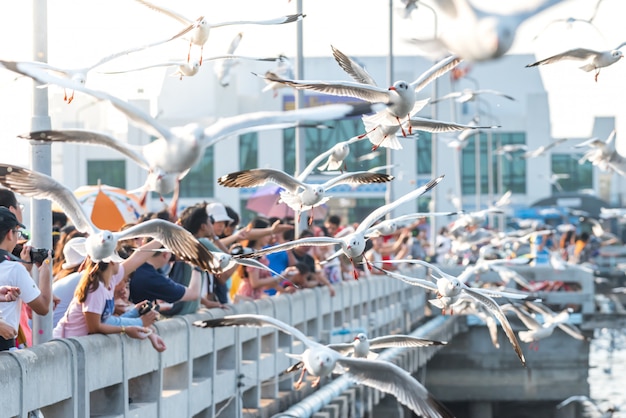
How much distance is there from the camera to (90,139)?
9.30 metres

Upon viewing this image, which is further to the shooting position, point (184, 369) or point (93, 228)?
point (184, 369)

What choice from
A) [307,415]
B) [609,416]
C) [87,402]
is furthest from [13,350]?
[609,416]

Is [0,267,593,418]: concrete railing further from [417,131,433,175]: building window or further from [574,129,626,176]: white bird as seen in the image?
[417,131,433,175]: building window

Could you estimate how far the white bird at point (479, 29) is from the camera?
6.16 metres

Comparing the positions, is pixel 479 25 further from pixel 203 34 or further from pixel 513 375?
pixel 513 375

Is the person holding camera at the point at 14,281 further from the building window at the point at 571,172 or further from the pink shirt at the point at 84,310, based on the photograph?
the building window at the point at 571,172

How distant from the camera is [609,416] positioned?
22250 mm

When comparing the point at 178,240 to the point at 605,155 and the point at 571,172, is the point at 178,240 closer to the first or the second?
the point at 605,155

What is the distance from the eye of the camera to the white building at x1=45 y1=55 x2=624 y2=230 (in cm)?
6409

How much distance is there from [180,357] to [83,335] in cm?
183

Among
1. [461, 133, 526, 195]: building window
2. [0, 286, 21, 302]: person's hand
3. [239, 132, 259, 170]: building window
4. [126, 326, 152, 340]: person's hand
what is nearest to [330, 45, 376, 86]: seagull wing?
[126, 326, 152, 340]: person's hand

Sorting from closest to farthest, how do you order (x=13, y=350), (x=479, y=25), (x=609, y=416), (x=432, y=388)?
(x=479, y=25)
(x=13, y=350)
(x=609, y=416)
(x=432, y=388)

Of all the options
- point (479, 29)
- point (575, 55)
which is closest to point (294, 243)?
point (575, 55)

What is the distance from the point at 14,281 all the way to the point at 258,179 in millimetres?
3073
